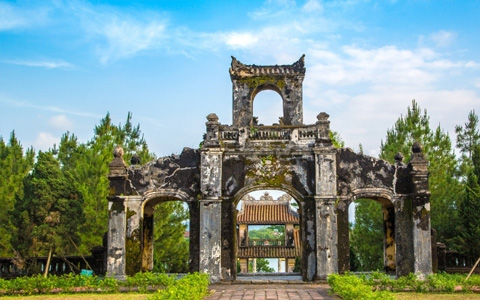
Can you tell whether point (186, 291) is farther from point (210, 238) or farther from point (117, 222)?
point (117, 222)

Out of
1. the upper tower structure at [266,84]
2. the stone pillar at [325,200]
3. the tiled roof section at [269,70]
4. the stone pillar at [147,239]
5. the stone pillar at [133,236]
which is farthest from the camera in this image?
the stone pillar at [147,239]

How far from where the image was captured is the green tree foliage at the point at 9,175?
23562mm

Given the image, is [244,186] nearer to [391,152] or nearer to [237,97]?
[237,97]

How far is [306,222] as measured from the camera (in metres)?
16.5

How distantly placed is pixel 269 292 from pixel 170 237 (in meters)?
10.7

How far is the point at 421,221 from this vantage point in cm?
1608

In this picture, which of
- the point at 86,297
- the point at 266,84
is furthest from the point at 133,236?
the point at 266,84

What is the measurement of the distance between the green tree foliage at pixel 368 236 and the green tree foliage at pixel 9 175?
14.7 metres

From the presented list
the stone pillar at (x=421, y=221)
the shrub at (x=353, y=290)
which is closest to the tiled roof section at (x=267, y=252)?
the stone pillar at (x=421, y=221)

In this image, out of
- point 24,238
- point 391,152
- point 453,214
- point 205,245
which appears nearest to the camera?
point 205,245

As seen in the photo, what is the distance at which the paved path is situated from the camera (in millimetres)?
12414

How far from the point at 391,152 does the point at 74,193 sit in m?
13.3

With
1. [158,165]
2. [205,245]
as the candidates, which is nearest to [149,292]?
[205,245]

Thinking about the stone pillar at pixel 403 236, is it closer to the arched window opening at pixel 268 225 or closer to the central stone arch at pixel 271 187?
the central stone arch at pixel 271 187
